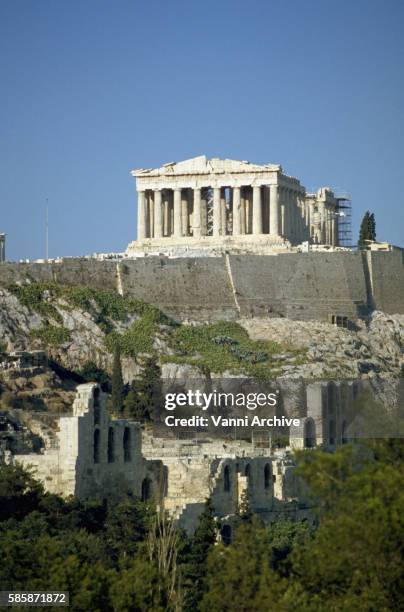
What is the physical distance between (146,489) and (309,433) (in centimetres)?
1151

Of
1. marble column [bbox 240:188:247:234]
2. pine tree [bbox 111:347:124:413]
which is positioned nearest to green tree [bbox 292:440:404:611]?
pine tree [bbox 111:347:124:413]

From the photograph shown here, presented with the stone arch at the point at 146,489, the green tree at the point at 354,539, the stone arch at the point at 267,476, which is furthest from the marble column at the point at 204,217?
the green tree at the point at 354,539

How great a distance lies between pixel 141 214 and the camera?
12131 cm

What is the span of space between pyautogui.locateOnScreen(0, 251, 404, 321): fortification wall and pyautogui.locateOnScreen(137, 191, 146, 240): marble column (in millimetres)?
9657

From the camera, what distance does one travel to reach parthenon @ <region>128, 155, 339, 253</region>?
11869 centimetres

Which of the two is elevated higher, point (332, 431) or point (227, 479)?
point (332, 431)

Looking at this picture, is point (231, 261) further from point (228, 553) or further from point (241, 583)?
point (241, 583)

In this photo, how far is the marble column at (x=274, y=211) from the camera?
118625mm

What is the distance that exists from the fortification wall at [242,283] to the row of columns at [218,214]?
6.63 m

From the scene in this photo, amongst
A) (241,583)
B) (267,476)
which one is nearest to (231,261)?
(267,476)

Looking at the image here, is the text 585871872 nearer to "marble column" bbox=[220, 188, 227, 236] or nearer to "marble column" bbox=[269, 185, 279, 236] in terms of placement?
"marble column" bbox=[269, 185, 279, 236]

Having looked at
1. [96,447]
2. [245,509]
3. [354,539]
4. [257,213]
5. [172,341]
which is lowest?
[354,539]

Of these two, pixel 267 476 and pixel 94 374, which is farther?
pixel 94 374

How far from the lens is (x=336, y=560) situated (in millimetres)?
48156
